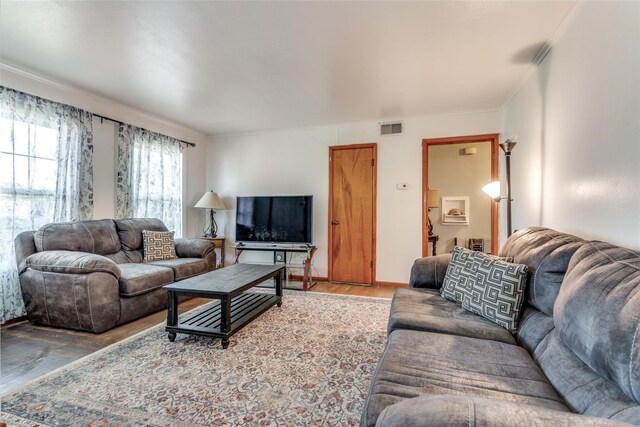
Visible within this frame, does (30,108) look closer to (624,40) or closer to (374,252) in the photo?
(374,252)

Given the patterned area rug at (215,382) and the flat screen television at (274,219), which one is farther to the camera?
the flat screen television at (274,219)

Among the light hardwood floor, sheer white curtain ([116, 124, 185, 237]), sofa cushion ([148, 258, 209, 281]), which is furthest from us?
sheer white curtain ([116, 124, 185, 237])

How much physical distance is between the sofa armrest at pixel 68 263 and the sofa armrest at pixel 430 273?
262 cm

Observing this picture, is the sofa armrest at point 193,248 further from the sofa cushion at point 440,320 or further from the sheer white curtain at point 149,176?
the sofa cushion at point 440,320

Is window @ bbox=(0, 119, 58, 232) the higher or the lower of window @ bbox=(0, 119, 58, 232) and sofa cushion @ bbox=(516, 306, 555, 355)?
the higher

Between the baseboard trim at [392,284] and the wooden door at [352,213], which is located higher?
the wooden door at [352,213]

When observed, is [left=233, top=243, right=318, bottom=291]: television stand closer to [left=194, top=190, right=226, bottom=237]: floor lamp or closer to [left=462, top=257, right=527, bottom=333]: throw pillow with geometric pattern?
[left=194, top=190, right=226, bottom=237]: floor lamp

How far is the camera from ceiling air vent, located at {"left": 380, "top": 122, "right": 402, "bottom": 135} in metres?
4.26

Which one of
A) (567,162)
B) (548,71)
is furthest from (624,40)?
(548,71)

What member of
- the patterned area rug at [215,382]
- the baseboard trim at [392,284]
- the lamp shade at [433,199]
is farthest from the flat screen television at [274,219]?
the lamp shade at [433,199]

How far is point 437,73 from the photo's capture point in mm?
2875

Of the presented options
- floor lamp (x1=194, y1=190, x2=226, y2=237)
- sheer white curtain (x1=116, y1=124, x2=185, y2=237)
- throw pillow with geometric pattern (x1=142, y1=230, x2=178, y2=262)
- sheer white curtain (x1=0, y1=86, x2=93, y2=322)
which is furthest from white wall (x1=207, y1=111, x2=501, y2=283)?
sheer white curtain (x1=0, y1=86, x2=93, y2=322)

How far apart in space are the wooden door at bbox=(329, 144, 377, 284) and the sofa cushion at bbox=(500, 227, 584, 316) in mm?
2577

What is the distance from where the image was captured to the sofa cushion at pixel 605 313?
78cm
